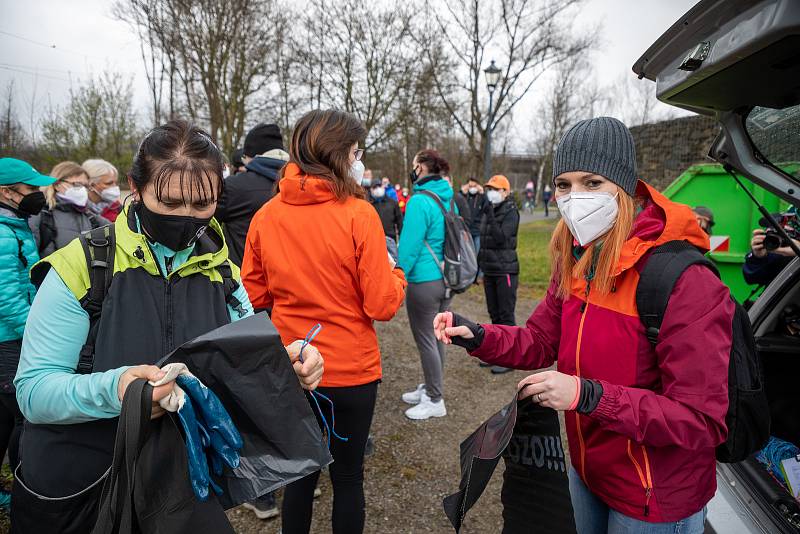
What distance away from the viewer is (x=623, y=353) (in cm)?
158

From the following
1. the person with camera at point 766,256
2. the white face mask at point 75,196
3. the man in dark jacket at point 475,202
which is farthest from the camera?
the man in dark jacket at point 475,202

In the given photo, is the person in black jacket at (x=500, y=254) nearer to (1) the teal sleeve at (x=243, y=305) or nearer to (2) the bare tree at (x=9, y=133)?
(1) the teal sleeve at (x=243, y=305)

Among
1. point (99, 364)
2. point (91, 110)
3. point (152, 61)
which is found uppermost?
point (152, 61)

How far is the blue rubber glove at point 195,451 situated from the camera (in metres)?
1.27

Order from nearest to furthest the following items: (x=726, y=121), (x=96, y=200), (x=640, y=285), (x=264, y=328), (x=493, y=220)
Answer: (x=264, y=328) → (x=640, y=285) → (x=726, y=121) → (x=96, y=200) → (x=493, y=220)

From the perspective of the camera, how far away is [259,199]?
3.59m

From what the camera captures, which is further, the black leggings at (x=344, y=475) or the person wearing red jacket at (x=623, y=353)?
the black leggings at (x=344, y=475)

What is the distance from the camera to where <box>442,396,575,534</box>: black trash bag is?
150 centimetres

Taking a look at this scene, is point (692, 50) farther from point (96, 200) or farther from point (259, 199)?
point (96, 200)

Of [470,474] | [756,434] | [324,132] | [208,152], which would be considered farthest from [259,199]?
[756,434]

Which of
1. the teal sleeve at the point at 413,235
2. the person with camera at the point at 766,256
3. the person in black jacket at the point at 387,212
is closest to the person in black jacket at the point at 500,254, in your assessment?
the teal sleeve at the point at 413,235

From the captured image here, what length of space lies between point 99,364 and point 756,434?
6.78ft

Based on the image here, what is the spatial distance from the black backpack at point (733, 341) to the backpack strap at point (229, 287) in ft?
4.57

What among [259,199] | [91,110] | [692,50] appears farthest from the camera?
[91,110]
